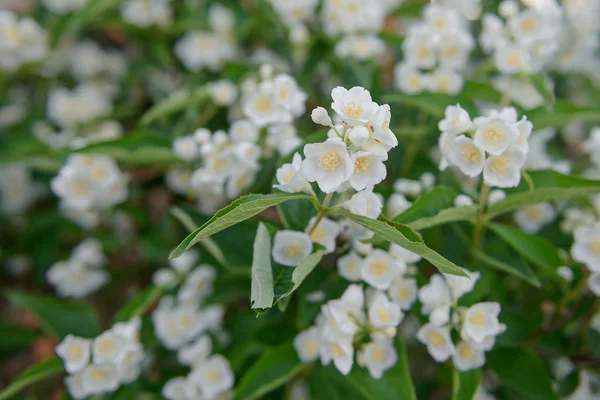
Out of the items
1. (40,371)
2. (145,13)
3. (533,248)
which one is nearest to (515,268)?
(533,248)

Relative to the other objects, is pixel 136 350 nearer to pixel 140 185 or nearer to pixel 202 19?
pixel 140 185

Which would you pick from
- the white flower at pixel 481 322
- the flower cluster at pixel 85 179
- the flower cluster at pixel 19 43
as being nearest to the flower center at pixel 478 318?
the white flower at pixel 481 322

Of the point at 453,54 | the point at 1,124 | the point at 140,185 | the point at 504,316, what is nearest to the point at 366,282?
the point at 504,316

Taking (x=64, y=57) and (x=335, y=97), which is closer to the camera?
(x=335, y=97)

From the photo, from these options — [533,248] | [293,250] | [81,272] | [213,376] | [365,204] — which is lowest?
[81,272]

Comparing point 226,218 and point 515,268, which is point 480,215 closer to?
point 515,268

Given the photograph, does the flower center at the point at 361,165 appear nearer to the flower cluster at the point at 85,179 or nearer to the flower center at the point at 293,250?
the flower center at the point at 293,250
